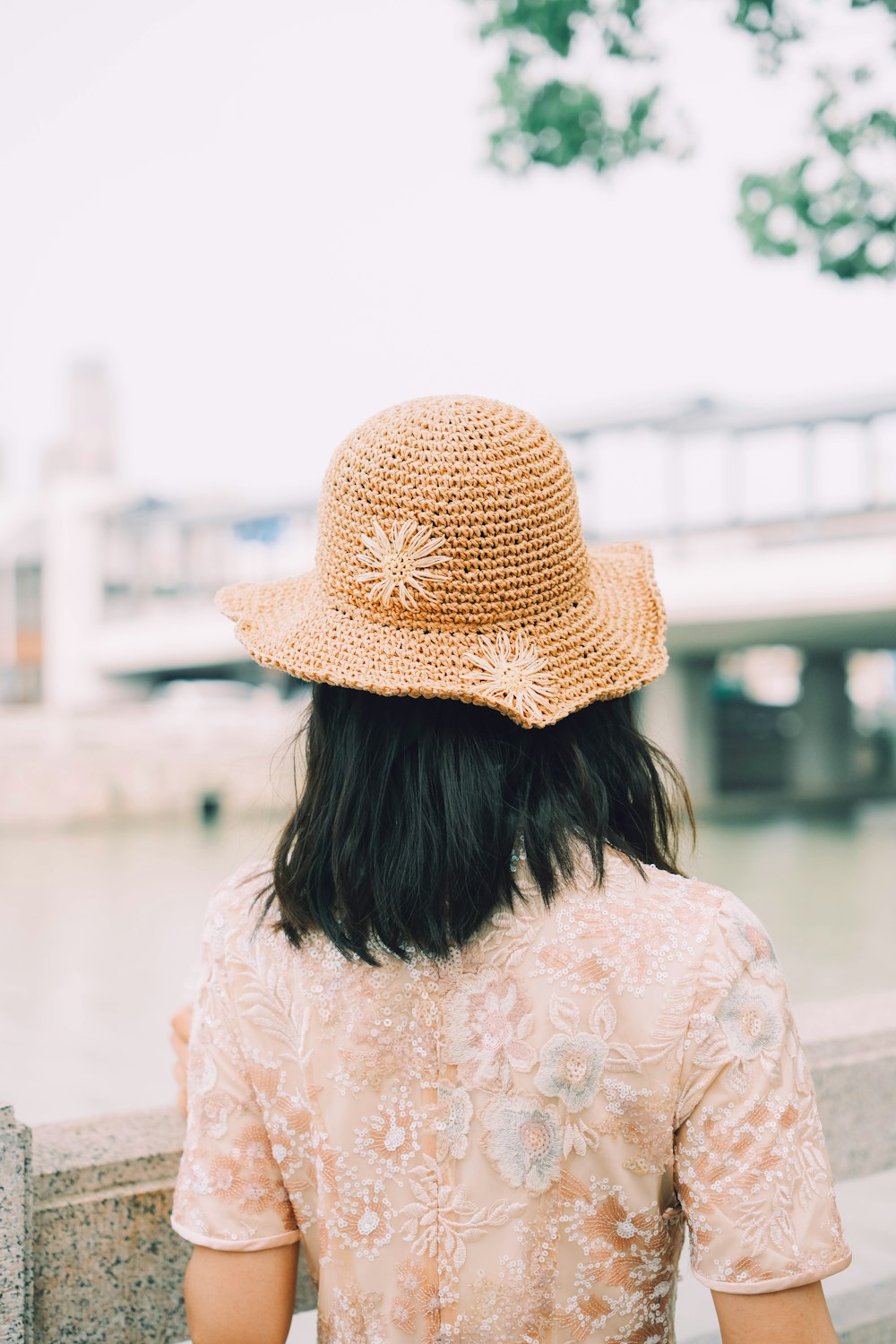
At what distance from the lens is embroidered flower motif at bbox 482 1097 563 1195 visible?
113 cm

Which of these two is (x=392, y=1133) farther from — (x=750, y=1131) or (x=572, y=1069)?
(x=750, y=1131)

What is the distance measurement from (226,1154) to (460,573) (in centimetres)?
59

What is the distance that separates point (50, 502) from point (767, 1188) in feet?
140

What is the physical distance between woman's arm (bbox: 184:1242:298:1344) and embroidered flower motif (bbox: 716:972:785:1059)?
0.49 metres

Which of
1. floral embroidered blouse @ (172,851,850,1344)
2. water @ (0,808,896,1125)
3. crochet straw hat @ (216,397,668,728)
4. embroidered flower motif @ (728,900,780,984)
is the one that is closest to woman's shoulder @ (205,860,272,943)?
floral embroidered blouse @ (172,851,850,1344)

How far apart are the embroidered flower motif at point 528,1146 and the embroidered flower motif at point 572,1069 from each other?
0.08 feet

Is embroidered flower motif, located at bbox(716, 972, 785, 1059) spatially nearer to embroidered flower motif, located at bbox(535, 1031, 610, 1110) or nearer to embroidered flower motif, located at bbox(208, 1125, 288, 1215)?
embroidered flower motif, located at bbox(535, 1031, 610, 1110)

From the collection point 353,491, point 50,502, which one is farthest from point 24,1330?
point 50,502

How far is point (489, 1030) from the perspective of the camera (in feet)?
3.76

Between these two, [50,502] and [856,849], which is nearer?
[856,849]

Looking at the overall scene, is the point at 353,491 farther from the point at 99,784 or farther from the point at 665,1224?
the point at 99,784

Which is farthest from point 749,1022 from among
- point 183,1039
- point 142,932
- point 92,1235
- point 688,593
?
point 688,593

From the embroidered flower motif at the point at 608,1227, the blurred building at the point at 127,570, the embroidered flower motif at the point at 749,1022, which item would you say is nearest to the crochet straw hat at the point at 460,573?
the embroidered flower motif at the point at 749,1022

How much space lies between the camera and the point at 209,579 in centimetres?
3906
